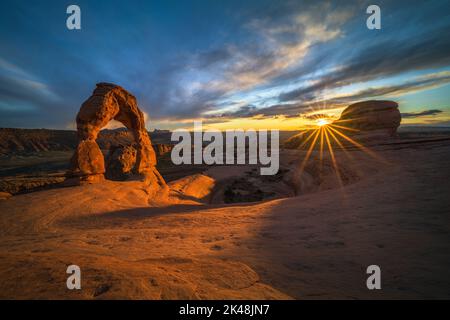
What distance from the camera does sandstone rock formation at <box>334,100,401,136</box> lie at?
1073 inches

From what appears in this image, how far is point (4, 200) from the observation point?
22.1 ft

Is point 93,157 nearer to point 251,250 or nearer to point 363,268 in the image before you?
point 251,250

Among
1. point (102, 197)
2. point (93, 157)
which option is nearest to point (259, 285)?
point (102, 197)

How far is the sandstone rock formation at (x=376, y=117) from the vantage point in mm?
27266

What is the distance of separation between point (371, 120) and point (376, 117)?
0.70 metres

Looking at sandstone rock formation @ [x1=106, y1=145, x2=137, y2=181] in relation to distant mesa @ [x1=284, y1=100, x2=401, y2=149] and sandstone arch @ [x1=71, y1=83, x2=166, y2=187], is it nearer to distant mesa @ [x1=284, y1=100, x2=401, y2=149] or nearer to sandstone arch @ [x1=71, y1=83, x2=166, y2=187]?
sandstone arch @ [x1=71, y1=83, x2=166, y2=187]

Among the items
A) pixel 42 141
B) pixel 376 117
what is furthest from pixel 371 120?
pixel 42 141

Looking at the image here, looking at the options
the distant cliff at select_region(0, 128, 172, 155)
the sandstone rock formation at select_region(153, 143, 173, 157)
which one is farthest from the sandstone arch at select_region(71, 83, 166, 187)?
the distant cliff at select_region(0, 128, 172, 155)

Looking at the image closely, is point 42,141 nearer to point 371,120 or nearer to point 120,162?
point 120,162

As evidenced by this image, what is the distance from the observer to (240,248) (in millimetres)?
3645

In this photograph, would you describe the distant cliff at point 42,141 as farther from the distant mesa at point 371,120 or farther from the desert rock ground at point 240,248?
the desert rock ground at point 240,248

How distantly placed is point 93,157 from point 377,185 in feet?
41.0

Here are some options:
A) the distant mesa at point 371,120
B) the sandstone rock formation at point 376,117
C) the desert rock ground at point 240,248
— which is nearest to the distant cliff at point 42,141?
the distant mesa at point 371,120

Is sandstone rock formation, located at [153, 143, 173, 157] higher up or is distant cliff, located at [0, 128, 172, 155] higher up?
distant cliff, located at [0, 128, 172, 155]
